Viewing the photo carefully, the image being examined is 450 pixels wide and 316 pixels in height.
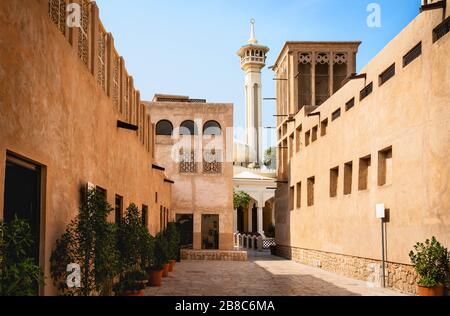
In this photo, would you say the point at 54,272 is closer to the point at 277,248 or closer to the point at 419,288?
the point at 419,288

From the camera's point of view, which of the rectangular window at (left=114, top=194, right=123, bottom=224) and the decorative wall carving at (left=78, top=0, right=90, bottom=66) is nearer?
the decorative wall carving at (left=78, top=0, right=90, bottom=66)

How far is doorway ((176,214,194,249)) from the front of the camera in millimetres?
32531

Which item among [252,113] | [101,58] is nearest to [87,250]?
[101,58]

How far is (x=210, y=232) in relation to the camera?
108 feet

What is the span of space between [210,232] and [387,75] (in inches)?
707

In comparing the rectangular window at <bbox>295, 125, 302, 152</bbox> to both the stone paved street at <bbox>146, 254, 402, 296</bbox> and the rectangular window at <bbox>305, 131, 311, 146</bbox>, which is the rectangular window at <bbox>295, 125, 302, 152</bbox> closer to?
the rectangular window at <bbox>305, 131, 311, 146</bbox>

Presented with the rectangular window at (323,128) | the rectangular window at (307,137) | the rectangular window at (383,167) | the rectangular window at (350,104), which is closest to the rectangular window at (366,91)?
the rectangular window at (350,104)

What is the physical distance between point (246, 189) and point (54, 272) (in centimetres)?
4213

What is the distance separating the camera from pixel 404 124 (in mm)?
15039

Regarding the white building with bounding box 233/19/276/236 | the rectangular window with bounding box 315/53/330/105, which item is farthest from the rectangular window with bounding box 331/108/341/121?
the white building with bounding box 233/19/276/236

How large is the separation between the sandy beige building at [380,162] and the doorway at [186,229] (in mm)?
5583

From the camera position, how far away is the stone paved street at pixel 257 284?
14.9 meters

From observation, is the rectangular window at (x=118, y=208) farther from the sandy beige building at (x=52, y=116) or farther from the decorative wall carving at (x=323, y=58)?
the decorative wall carving at (x=323, y=58)

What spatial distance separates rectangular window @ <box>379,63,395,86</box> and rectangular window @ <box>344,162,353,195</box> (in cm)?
418
